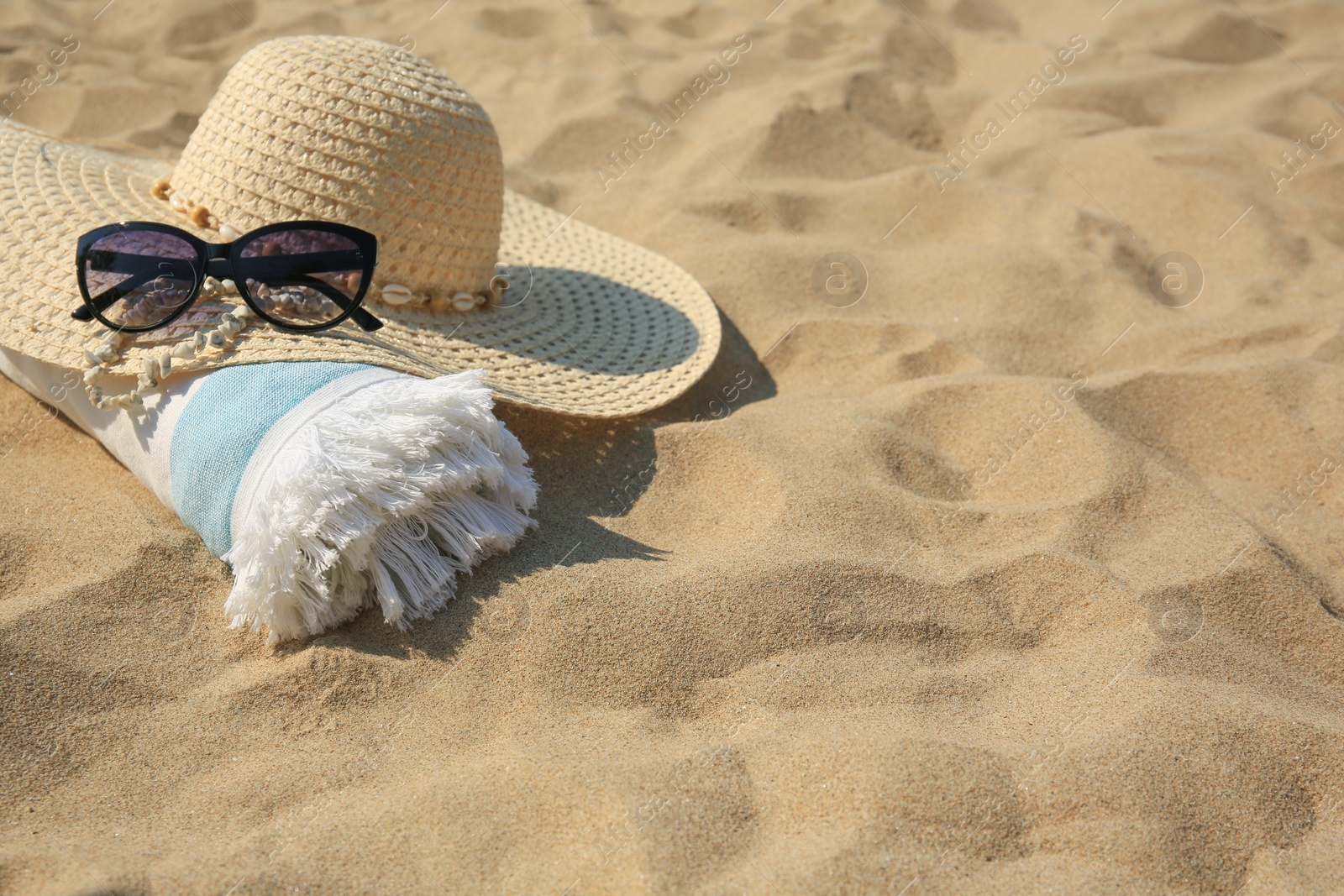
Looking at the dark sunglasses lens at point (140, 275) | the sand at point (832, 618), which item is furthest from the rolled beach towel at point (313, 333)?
the sand at point (832, 618)

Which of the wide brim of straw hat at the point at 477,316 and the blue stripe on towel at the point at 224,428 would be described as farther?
the wide brim of straw hat at the point at 477,316

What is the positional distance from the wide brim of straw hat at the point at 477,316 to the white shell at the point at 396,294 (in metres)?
0.02

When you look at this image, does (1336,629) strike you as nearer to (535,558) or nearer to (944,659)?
(944,659)

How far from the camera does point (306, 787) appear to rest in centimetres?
129

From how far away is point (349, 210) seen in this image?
1833mm

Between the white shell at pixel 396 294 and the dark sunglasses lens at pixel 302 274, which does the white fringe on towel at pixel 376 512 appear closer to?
the dark sunglasses lens at pixel 302 274

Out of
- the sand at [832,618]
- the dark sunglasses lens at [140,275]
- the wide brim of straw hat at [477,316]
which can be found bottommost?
the sand at [832,618]

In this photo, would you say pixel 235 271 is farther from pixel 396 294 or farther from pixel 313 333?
pixel 396 294

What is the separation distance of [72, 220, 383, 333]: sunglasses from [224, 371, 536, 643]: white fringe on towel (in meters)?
0.26

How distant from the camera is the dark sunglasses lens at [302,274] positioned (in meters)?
1.67

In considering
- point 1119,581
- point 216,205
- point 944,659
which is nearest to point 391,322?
point 216,205

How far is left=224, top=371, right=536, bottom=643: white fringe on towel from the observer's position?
4.65ft

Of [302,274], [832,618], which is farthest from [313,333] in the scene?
[832,618]

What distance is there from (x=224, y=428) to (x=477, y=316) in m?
0.68
